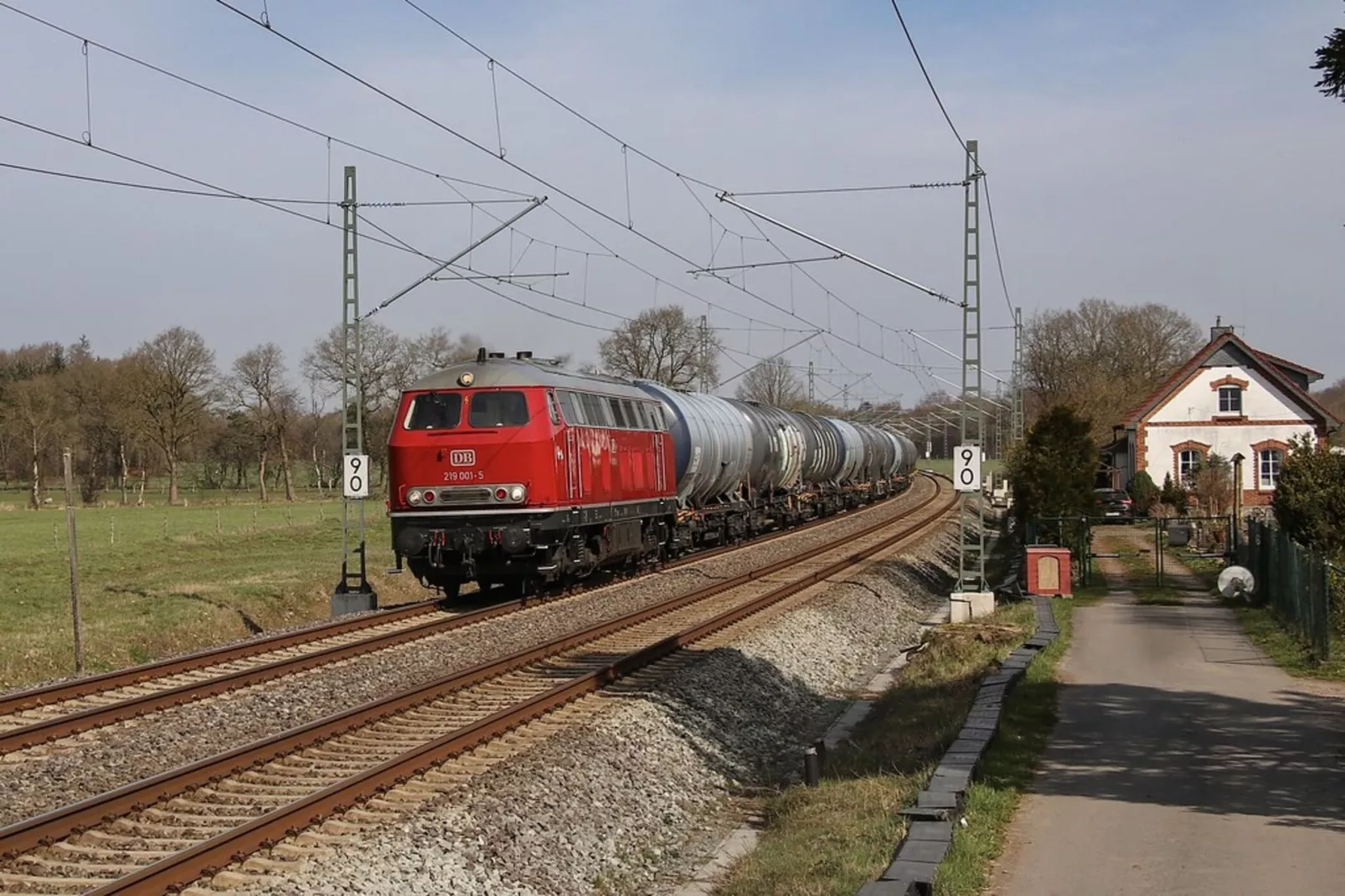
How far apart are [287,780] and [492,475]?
10211 millimetres

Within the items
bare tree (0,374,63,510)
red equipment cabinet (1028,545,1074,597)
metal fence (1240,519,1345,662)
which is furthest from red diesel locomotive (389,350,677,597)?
bare tree (0,374,63,510)

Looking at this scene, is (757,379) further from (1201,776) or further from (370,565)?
(1201,776)

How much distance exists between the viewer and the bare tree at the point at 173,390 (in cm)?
6869

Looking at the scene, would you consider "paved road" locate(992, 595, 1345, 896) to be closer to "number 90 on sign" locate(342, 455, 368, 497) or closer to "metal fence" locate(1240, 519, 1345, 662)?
"metal fence" locate(1240, 519, 1345, 662)

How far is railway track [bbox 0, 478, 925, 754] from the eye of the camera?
1173 cm

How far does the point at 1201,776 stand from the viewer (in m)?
9.37

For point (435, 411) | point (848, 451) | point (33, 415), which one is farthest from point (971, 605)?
point (33, 415)

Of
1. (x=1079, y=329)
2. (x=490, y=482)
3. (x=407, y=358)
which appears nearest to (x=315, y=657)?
(x=490, y=482)

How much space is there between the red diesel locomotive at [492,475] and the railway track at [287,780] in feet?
10.3

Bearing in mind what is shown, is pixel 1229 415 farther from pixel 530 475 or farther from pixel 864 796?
pixel 864 796

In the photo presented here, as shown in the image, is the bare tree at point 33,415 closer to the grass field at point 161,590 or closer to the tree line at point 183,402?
the tree line at point 183,402

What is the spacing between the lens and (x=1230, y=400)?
1980 inches

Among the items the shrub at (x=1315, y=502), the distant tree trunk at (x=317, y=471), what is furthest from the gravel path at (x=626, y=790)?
the distant tree trunk at (x=317, y=471)

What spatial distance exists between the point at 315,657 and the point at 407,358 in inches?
2422
